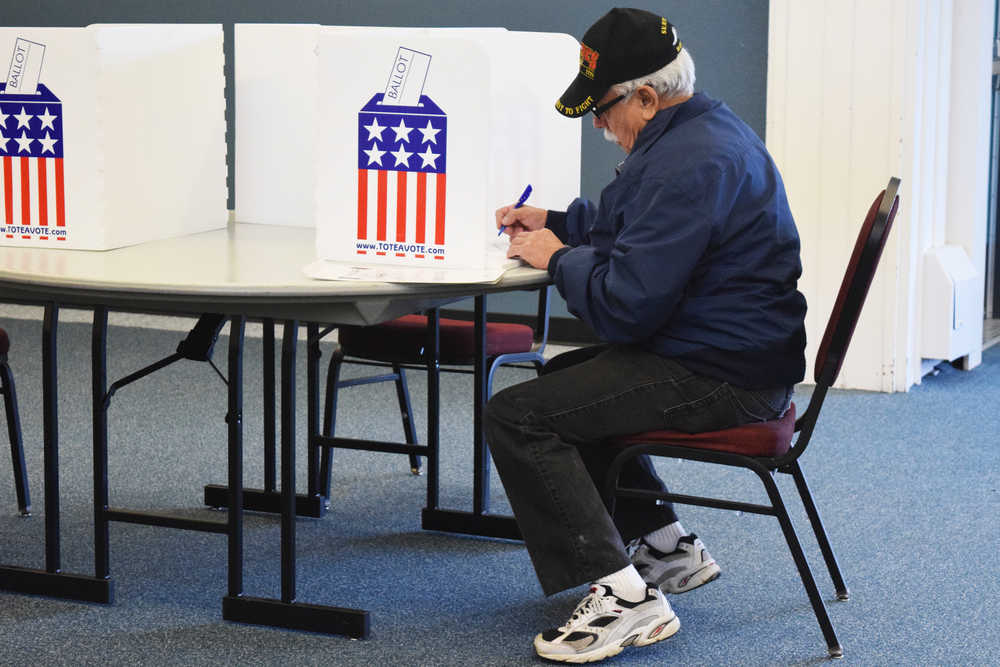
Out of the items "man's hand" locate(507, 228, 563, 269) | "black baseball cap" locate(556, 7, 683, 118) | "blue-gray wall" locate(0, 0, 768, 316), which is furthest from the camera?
"blue-gray wall" locate(0, 0, 768, 316)

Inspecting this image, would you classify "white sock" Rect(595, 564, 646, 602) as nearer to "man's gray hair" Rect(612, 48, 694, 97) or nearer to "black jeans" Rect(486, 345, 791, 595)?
"black jeans" Rect(486, 345, 791, 595)

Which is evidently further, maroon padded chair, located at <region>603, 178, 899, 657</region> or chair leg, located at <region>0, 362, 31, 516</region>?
chair leg, located at <region>0, 362, 31, 516</region>

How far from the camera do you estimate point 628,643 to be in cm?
213

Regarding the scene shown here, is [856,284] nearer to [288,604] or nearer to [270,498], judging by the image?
[288,604]

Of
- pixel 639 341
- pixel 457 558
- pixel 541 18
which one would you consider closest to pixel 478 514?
pixel 457 558

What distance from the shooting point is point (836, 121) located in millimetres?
4016

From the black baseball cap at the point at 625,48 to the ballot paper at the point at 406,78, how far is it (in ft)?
1.00

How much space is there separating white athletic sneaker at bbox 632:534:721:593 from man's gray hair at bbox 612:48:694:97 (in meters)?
0.83

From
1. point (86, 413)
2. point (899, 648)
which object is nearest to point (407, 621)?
point (899, 648)

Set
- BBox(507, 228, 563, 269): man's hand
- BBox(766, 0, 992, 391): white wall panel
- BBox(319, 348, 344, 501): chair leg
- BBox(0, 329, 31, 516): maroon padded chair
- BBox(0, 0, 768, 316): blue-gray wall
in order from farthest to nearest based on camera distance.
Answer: BBox(0, 0, 768, 316): blue-gray wall
BBox(766, 0, 992, 391): white wall panel
BBox(319, 348, 344, 501): chair leg
BBox(0, 329, 31, 516): maroon padded chair
BBox(507, 228, 563, 269): man's hand

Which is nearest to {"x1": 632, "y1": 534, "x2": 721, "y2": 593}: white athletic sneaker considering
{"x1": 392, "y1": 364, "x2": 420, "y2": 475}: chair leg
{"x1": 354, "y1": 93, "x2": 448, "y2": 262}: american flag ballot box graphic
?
{"x1": 354, "y1": 93, "x2": 448, "y2": 262}: american flag ballot box graphic

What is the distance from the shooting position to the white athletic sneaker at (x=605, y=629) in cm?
211

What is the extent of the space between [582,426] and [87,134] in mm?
1004

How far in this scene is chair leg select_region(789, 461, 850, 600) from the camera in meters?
2.24
